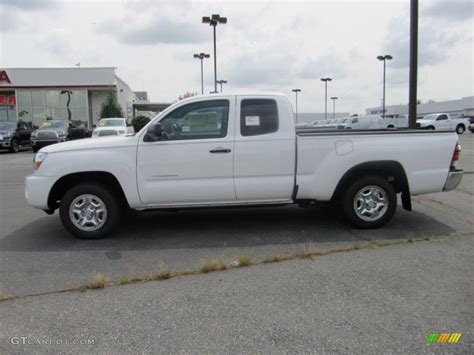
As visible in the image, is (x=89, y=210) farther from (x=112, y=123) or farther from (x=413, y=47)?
(x=112, y=123)

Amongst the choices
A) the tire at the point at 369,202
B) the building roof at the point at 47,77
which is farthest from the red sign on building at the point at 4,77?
the tire at the point at 369,202

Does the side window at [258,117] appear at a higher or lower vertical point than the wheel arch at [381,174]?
higher

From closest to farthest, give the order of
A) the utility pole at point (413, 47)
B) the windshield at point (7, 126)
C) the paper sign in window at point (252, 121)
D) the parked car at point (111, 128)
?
the paper sign in window at point (252, 121), the utility pole at point (413, 47), the parked car at point (111, 128), the windshield at point (7, 126)

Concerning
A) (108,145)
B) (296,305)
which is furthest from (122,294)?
(108,145)

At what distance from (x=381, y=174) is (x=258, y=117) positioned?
199cm

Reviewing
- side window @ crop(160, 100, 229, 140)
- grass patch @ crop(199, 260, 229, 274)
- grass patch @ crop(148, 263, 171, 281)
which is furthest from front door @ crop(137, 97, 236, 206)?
grass patch @ crop(148, 263, 171, 281)

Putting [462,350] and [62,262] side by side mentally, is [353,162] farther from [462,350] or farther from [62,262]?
[62,262]

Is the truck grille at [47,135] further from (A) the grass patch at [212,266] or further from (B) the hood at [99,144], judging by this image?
(A) the grass patch at [212,266]

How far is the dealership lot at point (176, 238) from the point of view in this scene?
4715 millimetres

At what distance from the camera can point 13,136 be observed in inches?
976

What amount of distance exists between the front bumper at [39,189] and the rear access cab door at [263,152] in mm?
2489

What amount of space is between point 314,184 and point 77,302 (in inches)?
136

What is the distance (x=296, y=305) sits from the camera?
372cm

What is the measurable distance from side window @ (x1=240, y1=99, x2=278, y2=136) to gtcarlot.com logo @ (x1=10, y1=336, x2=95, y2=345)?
3427 millimetres
